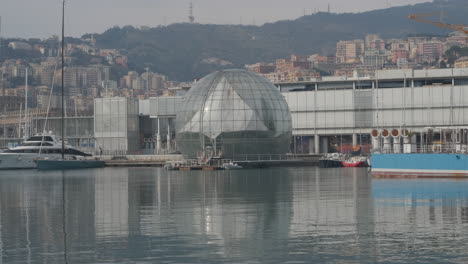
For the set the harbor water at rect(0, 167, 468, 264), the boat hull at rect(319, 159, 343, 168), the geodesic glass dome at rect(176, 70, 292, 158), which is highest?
the geodesic glass dome at rect(176, 70, 292, 158)

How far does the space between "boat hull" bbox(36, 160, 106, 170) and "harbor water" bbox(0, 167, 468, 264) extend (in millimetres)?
56072

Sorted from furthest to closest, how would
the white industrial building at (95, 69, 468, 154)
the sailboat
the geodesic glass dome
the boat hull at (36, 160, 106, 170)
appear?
the white industrial building at (95, 69, 468, 154) → the sailboat → the boat hull at (36, 160, 106, 170) → the geodesic glass dome

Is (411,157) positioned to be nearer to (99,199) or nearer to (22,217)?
(99,199)

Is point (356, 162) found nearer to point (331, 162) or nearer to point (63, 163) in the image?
point (331, 162)

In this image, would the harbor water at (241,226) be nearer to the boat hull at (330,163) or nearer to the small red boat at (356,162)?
the small red boat at (356,162)

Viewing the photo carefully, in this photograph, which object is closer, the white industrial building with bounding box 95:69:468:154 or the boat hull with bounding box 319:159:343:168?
the boat hull with bounding box 319:159:343:168

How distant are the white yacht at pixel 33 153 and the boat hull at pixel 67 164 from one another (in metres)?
3.76

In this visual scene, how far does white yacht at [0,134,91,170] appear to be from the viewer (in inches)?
4596

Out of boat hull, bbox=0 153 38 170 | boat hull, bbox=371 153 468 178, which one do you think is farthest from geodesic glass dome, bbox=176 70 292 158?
boat hull, bbox=371 153 468 178

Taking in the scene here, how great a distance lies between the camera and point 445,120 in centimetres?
12675

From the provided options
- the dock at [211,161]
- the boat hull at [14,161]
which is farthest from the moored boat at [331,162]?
the boat hull at [14,161]

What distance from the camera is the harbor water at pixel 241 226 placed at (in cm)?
2778

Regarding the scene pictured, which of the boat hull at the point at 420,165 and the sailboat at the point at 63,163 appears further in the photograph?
the sailboat at the point at 63,163

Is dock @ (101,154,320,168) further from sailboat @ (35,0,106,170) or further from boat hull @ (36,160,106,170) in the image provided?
sailboat @ (35,0,106,170)
